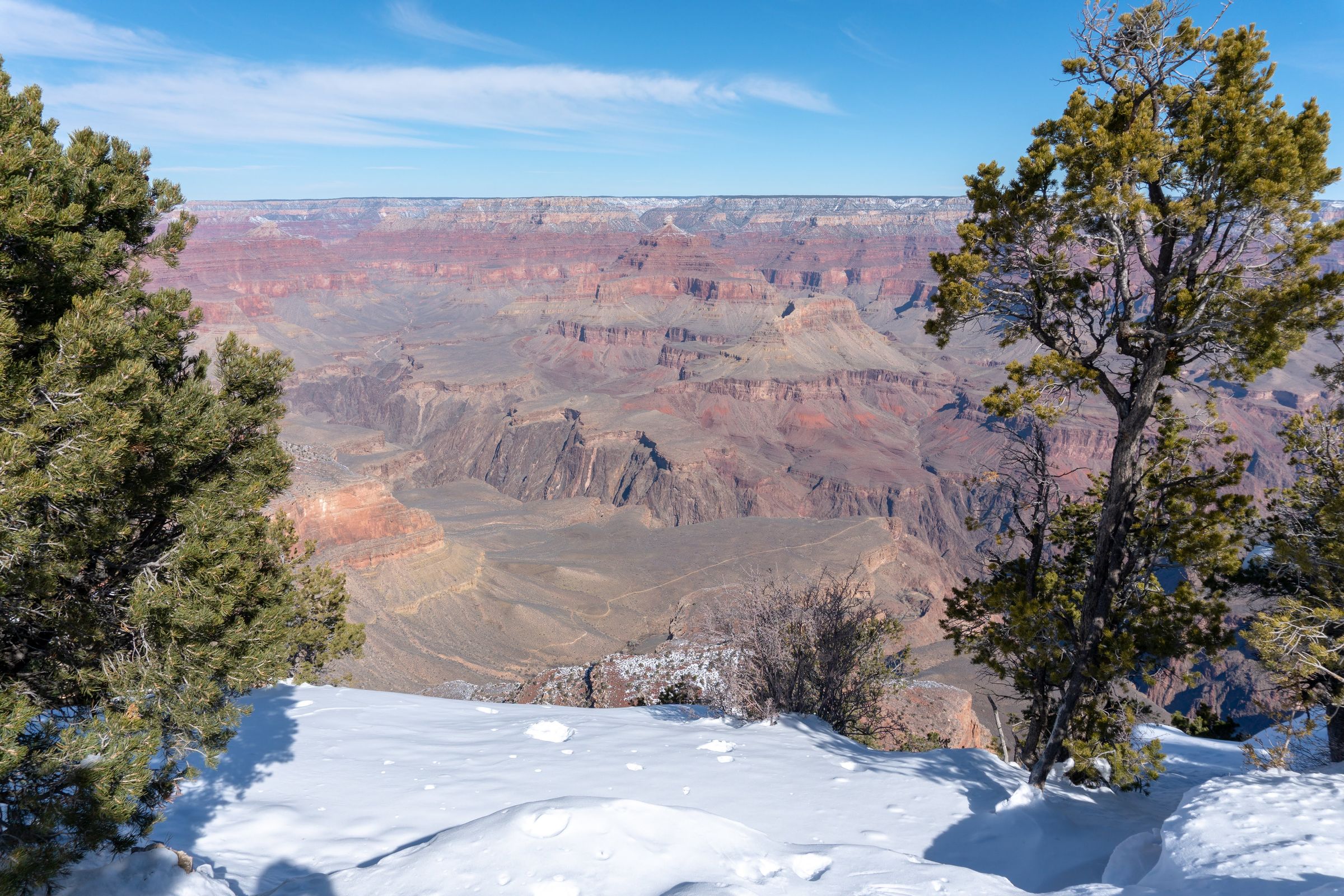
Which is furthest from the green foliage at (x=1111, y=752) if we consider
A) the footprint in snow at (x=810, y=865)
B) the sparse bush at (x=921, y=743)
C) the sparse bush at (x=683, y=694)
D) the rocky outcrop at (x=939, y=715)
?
the rocky outcrop at (x=939, y=715)

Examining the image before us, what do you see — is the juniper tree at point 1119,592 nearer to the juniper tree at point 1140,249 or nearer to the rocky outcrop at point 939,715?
the juniper tree at point 1140,249

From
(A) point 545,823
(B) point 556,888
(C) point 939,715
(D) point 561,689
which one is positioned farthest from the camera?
(D) point 561,689

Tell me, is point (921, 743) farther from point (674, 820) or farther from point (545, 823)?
point (545, 823)

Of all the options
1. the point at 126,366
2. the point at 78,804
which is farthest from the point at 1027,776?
the point at 126,366

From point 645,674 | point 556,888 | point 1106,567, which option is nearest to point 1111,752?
point 1106,567

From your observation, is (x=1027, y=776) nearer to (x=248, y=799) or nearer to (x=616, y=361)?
(x=248, y=799)

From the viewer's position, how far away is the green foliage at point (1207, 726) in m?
21.5

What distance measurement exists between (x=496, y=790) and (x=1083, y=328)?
9.89m

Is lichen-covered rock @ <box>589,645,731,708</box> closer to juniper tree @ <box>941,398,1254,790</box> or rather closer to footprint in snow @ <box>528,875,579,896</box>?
juniper tree @ <box>941,398,1254,790</box>

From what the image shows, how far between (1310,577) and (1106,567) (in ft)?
10.1

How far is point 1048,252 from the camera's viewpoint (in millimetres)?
9406

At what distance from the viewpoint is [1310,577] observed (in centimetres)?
1020

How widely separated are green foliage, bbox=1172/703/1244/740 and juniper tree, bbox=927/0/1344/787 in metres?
15.4

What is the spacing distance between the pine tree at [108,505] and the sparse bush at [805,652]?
8.96m
